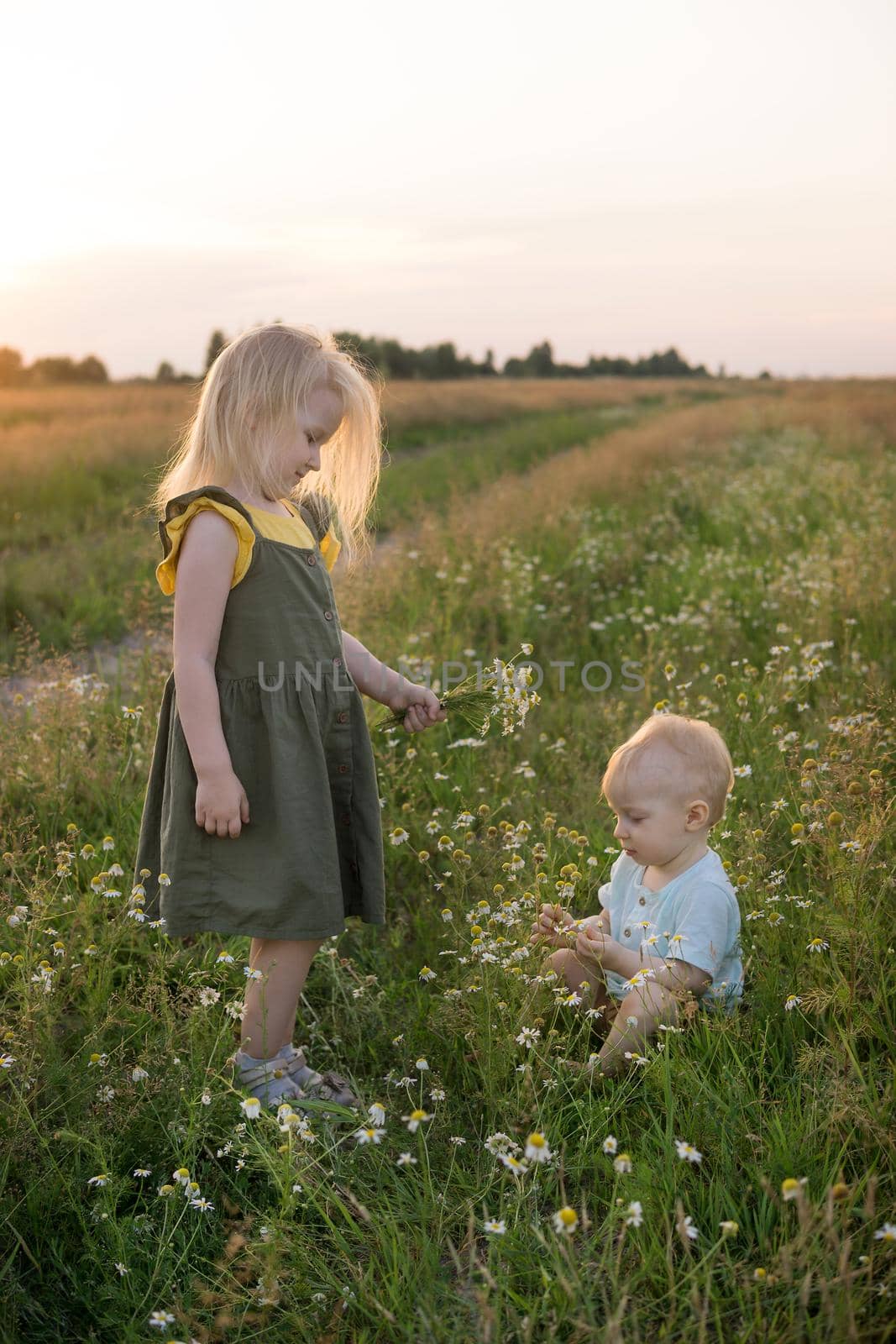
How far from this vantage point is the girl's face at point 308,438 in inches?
107

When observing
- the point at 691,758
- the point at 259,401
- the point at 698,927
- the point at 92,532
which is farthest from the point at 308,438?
the point at 92,532

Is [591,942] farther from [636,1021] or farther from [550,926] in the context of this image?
[636,1021]

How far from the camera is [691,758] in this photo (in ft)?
8.99

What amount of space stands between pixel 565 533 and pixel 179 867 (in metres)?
6.24

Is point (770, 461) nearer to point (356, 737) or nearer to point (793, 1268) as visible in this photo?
point (356, 737)

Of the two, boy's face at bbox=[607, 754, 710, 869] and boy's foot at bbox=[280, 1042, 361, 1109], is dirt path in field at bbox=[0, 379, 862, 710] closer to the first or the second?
boy's foot at bbox=[280, 1042, 361, 1109]

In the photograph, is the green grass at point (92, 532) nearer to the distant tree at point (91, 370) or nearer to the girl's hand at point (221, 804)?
the girl's hand at point (221, 804)

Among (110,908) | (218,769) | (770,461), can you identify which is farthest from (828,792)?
(770,461)

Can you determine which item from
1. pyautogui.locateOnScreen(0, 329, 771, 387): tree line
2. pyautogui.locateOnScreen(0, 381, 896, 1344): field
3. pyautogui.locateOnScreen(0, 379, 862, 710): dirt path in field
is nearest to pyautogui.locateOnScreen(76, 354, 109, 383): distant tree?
pyautogui.locateOnScreen(0, 329, 771, 387): tree line

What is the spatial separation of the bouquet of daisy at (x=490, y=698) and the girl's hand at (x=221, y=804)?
660 mm

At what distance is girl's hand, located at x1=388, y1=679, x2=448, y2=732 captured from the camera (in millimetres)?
3094

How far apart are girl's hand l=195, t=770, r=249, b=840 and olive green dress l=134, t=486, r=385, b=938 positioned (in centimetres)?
7

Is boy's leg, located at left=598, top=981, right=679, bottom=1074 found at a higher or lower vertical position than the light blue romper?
lower

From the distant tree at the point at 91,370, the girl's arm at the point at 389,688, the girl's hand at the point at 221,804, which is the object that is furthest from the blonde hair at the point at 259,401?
the distant tree at the point at 91,370
